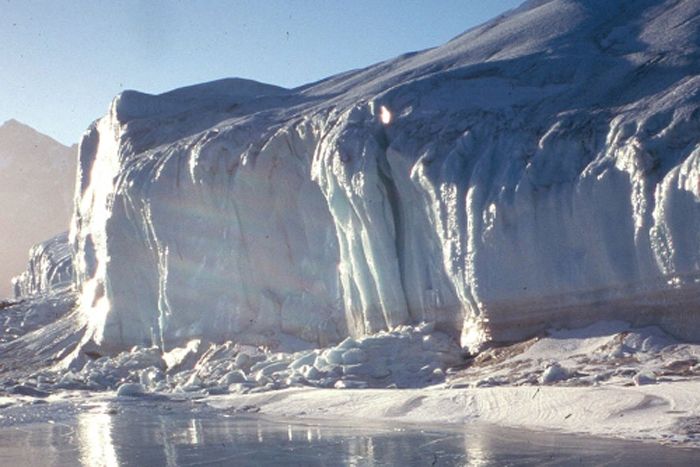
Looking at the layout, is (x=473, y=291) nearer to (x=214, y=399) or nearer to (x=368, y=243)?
(x=368, y=243)

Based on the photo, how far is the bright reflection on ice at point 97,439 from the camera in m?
9.35

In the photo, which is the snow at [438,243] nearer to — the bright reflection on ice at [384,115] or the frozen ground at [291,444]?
the bright reflection on ice at [384,115]

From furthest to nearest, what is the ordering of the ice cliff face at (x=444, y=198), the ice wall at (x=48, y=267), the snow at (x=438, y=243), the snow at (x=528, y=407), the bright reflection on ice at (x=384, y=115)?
1. the ice wall at (x=48, y=267)
2. the bright reflection on ice at (x=384, y=115)
3. the ice cliff face at (x=444, y=198)
4. the snow at (x=438, y=243)
5. the snow at (x=528, y=407)

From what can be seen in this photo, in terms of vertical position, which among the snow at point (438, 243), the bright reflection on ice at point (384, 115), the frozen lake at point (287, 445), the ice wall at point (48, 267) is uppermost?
the ice wall at point (48, 267)

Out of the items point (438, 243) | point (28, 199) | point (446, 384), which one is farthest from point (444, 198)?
point (28, 199)

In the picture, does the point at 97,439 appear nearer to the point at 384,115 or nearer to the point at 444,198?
the point at 444,198

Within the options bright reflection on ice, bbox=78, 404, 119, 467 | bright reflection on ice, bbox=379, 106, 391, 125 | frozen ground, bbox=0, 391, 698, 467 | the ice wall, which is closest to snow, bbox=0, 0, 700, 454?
bright reflection on ice, bbox=379, 106, 391, 125

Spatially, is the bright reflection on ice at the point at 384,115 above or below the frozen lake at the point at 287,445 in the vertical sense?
above

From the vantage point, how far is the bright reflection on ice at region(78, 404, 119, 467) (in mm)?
9352

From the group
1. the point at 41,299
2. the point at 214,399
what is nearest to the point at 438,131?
the point at 214,399

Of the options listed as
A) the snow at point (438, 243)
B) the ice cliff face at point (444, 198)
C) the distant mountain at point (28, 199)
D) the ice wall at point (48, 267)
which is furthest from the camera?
the distant mountain at point (28, 199)

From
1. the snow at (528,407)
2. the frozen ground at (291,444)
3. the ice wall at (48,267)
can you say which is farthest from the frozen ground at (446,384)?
the ice wall at (48,267)

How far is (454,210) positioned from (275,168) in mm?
4749

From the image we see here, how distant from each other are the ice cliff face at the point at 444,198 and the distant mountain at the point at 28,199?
36161mm
